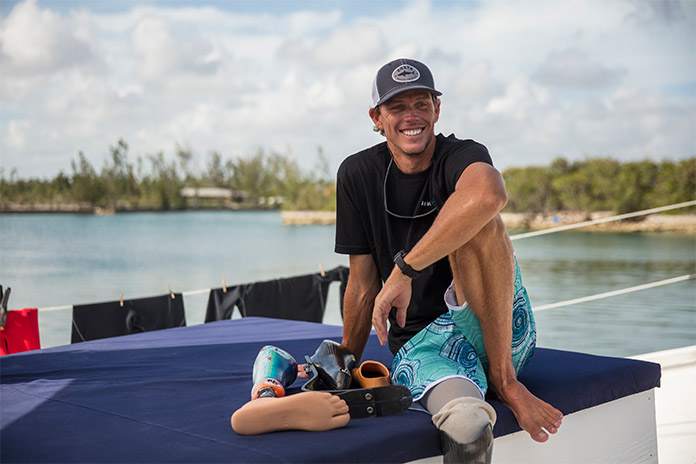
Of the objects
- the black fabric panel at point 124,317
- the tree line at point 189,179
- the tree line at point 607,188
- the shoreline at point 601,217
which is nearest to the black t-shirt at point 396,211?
the black fabric panel at point 124,317

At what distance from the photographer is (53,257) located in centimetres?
3328

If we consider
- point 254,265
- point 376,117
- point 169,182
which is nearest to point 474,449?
point 376,117

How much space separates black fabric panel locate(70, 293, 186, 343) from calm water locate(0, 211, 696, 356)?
12545mm

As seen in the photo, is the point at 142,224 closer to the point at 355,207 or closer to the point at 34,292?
the point at 34,292

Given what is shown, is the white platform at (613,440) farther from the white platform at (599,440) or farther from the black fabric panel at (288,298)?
the black fabric panel at (288,298)

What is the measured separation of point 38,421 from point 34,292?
26468mm

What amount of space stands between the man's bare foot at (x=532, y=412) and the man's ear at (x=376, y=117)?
822mm

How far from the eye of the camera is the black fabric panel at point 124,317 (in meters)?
4.14

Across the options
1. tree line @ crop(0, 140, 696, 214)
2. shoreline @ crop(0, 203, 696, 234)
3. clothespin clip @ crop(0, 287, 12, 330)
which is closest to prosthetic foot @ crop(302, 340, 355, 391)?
clothespin clip @ crop(0, 287, 12, 330)

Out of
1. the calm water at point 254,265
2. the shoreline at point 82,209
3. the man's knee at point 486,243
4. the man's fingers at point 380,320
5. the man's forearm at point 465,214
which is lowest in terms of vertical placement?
Result: the calm water at point 254,265

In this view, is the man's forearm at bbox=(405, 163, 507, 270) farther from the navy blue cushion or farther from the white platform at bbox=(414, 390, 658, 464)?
the white platform at bbox=(414, 390, 658, 464)

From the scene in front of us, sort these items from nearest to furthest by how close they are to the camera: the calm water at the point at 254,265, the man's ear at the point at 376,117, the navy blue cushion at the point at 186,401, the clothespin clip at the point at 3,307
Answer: the navy blue cushion at the point at 186,401, the man's ear at the point at 376,117, the clothespin clip at the point at 3,307, the calm water at the point at 254,265

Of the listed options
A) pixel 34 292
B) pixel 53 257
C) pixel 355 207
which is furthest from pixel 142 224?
pixel 355 207

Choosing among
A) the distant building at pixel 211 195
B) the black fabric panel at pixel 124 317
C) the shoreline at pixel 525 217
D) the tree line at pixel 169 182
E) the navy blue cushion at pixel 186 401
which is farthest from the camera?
the distant building at pixel 211 195
